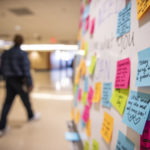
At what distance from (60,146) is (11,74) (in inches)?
45.8

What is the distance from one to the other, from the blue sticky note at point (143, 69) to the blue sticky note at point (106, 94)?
9.2 inches

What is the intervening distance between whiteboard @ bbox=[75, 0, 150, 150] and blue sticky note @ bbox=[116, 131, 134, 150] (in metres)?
0.01

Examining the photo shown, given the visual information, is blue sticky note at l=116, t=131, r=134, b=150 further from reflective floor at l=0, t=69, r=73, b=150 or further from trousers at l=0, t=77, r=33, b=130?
trousers at l=0, t=77, r=33, b=130

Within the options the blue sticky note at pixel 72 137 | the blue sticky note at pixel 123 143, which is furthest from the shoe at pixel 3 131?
the blue sticky note at pixel 123 143

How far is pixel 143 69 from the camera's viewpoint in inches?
16.4

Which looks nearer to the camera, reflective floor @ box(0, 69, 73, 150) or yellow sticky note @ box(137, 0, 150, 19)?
yellow sticky note @ box(137, 0, 150, 19)

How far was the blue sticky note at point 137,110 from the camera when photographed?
395 mm

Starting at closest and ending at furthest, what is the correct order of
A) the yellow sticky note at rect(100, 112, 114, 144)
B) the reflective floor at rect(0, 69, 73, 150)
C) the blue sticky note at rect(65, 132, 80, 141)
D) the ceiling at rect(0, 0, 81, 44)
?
the yellow sticky note at rect(100, 112, 114, 144)
the blue sticky note at rect(65, 132, 80, 141)
the reflective floor at rect(0, 69, 73, 150)
the ceiling at rect(0, 0, 81, 44)

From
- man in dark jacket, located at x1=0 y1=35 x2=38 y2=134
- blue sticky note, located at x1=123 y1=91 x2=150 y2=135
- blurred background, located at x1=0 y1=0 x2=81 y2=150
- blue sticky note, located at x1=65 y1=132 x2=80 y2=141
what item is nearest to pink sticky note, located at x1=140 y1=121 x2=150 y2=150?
blue sticky note, located at x1=123 y1=91 x2=150 y2=135

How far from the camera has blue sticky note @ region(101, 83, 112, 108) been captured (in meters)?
0.66

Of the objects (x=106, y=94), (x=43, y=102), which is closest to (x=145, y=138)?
(x=106, y=94)

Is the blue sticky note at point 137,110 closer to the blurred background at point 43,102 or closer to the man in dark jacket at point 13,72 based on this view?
the blurred background at point 43,102

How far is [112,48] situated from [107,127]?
1.11 ft

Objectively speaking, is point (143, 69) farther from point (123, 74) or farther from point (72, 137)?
point (72, 137)
